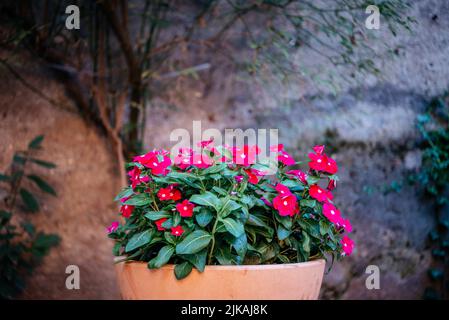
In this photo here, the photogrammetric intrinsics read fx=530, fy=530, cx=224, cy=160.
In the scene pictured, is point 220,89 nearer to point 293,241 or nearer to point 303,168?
point 303,168

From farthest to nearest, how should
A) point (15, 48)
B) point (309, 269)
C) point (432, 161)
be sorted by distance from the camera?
point (432, 161), point (15, 48), point (309, 269)

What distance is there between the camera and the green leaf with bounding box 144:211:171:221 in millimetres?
1612

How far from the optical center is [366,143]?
11.4 ft

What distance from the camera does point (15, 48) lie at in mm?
3207

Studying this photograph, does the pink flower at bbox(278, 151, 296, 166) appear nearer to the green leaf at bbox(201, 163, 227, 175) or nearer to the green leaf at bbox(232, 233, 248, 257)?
the green leaf at bbox(201, 163, 227, 175)

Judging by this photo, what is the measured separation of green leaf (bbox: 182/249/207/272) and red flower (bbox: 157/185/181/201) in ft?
0.67

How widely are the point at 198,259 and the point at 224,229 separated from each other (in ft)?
0.38

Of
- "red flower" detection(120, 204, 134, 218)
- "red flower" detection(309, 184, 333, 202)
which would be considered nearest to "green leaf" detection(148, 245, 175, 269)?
"red flower" detection(120, 204, 134, 218)

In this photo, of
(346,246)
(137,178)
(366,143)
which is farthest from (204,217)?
(366,143)

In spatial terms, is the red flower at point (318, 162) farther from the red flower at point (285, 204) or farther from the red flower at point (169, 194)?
the red flower at point (169, 194)

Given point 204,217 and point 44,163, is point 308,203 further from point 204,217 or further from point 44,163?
point 44,163
